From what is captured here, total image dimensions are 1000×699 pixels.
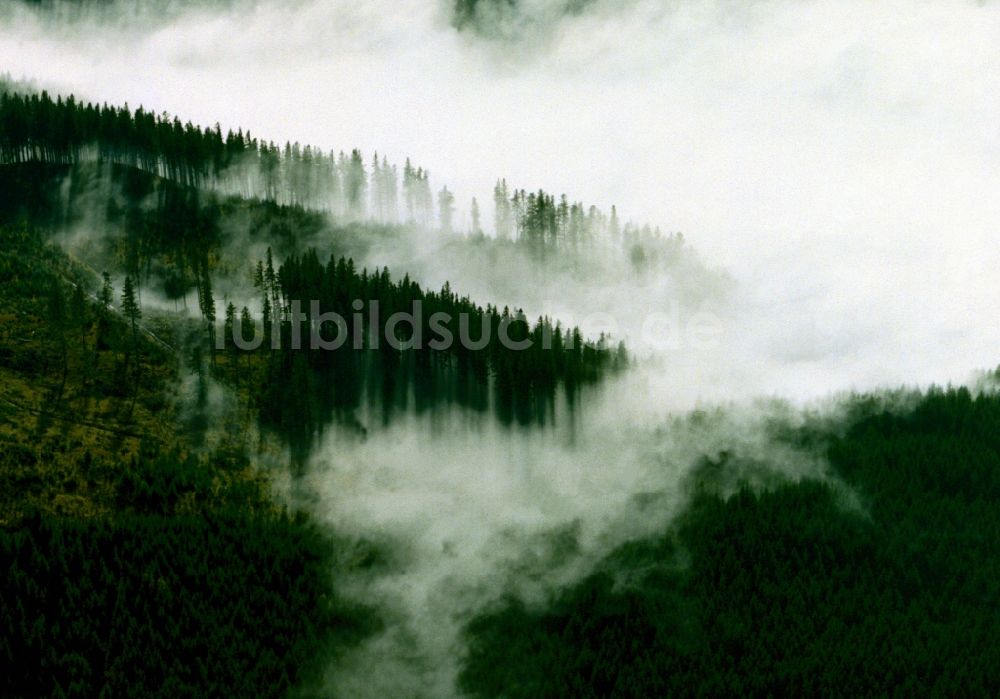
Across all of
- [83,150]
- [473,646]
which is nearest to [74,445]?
[473,646]

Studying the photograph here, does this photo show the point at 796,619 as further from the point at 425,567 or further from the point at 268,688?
the point at 268,688

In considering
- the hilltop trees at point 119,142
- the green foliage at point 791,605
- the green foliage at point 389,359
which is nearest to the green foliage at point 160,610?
the green foliage at point 791,605

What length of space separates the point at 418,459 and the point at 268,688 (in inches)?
1815

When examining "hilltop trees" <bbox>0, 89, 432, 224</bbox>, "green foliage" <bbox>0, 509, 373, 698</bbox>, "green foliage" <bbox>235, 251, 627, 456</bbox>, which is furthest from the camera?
"hilltop trees" <bbox>0, 89, 432, 224</bbox>

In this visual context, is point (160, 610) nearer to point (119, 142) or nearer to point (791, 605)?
point (791, 605)

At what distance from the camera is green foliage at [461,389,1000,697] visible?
4387 inches

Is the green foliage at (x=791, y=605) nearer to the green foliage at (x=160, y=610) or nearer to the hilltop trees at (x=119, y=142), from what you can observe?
the green foliage at (x=160, y=610)

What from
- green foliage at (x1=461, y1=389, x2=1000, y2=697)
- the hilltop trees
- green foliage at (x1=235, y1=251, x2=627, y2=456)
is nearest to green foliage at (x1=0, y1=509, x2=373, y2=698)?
green foliage at (x1=461, y1=389, x2=1000, y2=697)

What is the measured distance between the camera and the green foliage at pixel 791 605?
366ft

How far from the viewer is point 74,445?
108m

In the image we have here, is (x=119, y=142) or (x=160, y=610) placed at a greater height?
(x=119, y=142)

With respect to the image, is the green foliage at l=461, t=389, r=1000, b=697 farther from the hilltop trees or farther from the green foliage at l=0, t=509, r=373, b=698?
the hilltop trees

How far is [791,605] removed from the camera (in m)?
125

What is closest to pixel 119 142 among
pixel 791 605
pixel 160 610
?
pixel 160 610
